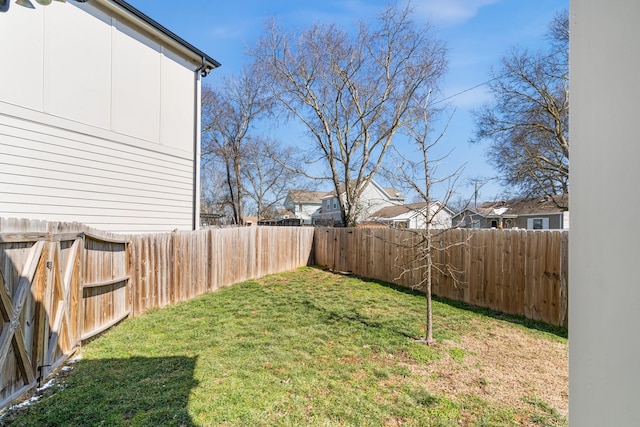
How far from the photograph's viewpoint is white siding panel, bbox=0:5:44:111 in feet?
16.7

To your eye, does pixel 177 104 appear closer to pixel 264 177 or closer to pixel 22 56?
pixel 22 56

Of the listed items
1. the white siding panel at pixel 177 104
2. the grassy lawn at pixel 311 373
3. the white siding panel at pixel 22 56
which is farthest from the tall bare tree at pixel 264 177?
the grassy lawn at pixel 311 373

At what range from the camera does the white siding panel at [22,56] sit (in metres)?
5.09

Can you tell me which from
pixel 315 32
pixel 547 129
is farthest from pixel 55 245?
pixel 547 129

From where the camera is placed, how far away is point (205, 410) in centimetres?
299

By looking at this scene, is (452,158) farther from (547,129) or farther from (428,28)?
(547,129)

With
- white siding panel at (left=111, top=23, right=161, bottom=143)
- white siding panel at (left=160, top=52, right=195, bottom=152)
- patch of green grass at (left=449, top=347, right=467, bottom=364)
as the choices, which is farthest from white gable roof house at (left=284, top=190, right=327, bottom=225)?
patch of green grass at (left=449, top=347, right=467, bottom=364)

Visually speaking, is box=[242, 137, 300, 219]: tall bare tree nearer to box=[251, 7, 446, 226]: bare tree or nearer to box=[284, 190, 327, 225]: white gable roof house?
box=[251, 7, 446, 226]: bare tree

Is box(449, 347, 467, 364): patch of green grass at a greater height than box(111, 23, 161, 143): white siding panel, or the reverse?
box(111, 23, 161, 143): white siding panel

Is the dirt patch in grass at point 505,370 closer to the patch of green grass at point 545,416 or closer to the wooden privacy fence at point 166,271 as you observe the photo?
the patch of green grass at point 545,416

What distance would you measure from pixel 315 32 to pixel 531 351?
15.3 metres

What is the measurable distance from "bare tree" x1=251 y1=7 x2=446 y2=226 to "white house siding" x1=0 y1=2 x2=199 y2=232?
8248mm

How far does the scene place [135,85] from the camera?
7.26 m

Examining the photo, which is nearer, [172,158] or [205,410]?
[205,410]
